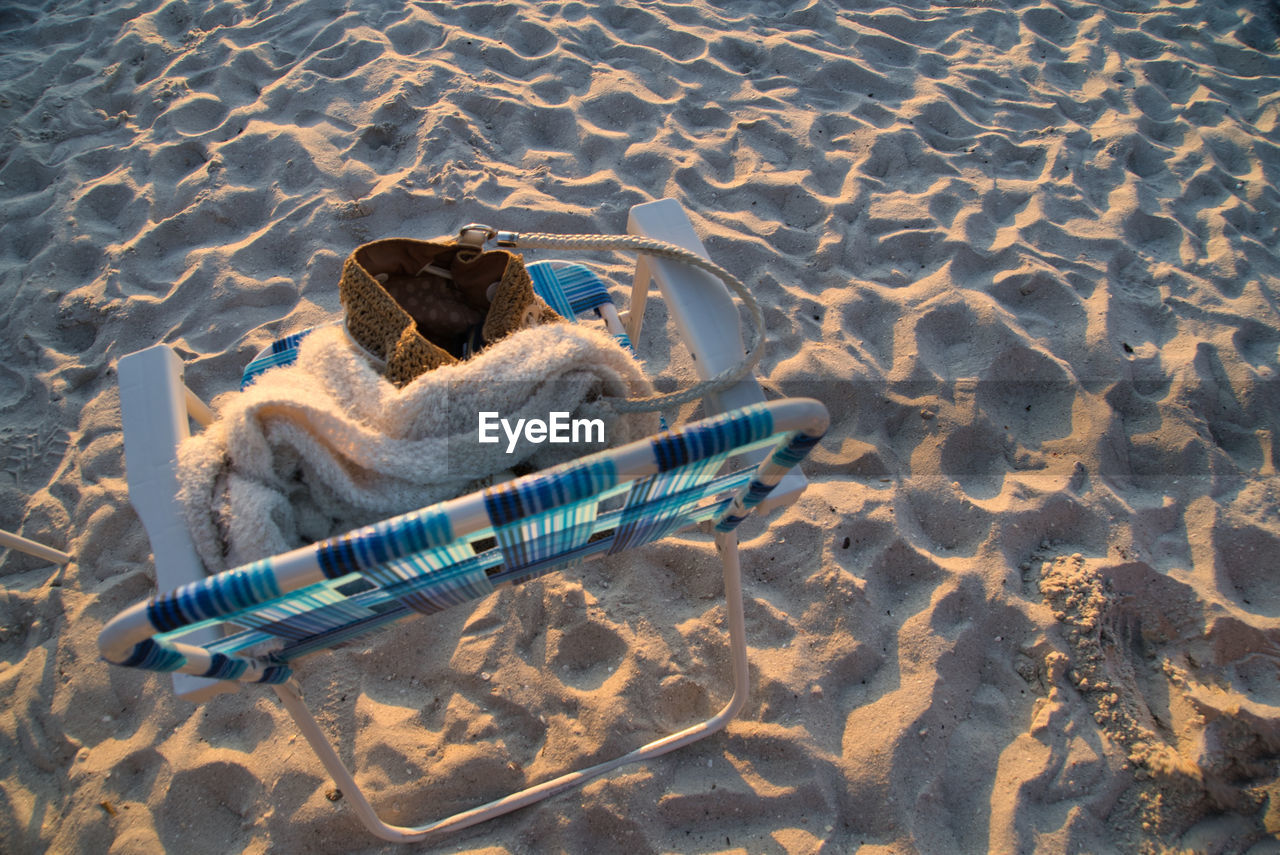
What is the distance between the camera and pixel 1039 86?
10.2 ft

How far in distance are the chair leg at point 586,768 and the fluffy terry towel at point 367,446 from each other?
0.38 meters

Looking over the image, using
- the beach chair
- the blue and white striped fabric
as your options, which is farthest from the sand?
the blue and white striped fabric

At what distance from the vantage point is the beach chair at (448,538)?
0.74m

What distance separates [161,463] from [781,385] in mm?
1631

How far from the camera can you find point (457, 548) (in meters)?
0.91

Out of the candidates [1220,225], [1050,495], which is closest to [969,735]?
[1050,495]

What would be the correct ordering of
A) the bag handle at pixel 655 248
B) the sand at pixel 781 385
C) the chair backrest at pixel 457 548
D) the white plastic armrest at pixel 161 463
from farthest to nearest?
1. the sand at pixel 781 385
2. the bag handle at pixel 655 248
3. the white plastic armrest at pixel 161 463
4. the chair backrest at pixel 457 548

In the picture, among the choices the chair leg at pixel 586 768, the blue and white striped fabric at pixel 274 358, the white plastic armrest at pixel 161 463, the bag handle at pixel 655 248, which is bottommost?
the chair leg at pixel 586 768

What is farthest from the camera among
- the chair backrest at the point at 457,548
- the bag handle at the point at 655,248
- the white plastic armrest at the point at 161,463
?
the bag handle at the point at 655,248

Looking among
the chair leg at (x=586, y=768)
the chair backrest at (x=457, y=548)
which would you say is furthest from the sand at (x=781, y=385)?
the chair backrest at (x=457, y=548)

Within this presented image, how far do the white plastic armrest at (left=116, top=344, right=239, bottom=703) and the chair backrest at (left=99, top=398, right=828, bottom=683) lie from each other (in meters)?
0.09

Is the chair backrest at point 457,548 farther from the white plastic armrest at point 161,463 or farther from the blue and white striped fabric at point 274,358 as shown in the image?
the blue and white striped fabric at point 274,358

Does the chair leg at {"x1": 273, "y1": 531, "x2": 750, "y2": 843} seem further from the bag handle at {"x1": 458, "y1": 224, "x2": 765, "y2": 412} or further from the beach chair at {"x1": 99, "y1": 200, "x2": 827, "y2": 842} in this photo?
the bag handle at {"x1": 458, "y1": 224, "x2": 765, "y2": 412}

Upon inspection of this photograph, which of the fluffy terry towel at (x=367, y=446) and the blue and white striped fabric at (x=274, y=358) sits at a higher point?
the fluffy terry towel at (x=367, y=446)
